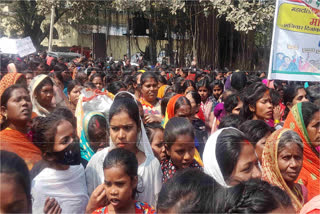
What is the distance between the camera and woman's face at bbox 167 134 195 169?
152 cm

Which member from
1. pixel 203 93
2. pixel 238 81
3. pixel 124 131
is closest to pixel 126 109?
pixel 124 131

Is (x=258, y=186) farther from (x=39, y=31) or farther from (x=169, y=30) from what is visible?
(x=39, y=31)

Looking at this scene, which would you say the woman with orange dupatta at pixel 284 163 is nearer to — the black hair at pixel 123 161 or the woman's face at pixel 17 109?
the black hair at pixel 123 161

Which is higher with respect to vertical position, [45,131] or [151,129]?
[45,131]

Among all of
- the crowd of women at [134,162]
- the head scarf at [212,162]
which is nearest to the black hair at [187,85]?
the crowd of women at [134,162]

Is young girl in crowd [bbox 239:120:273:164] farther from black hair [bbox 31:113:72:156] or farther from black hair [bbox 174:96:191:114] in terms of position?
black hair [bbox 31:113:72:156]

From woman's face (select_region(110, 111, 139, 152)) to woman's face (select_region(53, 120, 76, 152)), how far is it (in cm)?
20

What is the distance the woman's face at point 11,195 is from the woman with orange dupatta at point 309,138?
125 cm

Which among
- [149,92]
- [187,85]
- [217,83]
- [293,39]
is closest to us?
[293,39]

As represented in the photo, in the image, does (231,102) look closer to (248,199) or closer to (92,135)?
(92,135)

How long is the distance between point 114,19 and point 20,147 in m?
1.43

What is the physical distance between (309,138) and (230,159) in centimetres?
72

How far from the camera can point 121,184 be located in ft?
4.12

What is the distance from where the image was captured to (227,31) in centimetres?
353
